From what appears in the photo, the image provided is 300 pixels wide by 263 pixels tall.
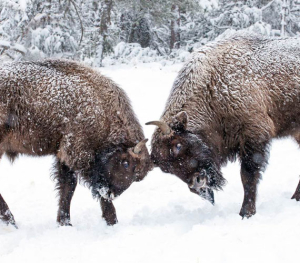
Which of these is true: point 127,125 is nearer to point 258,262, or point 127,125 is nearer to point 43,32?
point 258,262

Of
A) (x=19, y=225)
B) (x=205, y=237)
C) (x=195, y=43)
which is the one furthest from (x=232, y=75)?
(x=195, y=43)

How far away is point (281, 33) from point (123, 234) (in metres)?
15.2

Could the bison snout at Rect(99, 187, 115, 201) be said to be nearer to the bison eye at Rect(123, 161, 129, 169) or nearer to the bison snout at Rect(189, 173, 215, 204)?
the bison eye at Rect(123, 161, 129, 169)

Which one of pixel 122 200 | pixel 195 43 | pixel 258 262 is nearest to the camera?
pixel 258 262

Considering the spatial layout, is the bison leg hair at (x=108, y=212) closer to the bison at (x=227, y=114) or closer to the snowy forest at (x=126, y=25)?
the bison at (x=227, y=114)

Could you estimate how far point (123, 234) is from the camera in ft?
13.5

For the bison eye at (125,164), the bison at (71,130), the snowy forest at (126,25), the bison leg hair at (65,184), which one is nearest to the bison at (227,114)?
the bison eye at (125,164)

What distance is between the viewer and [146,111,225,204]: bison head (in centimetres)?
465

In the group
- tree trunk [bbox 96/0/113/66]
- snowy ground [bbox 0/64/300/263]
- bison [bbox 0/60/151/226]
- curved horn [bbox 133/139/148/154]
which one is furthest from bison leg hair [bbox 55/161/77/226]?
tree trunk [bbox 96/0/113/66]

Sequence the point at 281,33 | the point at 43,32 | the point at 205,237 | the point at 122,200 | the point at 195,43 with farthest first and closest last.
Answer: the point at 195,43 → the point at 281,33 → the point at 43,32 → the point at 122,200 → the point at 205,237

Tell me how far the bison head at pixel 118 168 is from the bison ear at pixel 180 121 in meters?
0.45

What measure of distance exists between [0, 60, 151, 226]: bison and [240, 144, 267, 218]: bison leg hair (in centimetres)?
119

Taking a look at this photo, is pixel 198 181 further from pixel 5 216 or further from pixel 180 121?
pixel 5 216

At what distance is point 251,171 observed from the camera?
489cm
